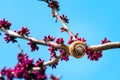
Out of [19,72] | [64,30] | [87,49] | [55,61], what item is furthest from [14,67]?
[64,30]

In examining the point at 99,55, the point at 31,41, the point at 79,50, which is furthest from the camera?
the point at 99,55

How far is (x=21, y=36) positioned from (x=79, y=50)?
2196 millimetres

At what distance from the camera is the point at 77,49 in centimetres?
1298

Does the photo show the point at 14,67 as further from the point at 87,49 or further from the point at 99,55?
the point at 99,55

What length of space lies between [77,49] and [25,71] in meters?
2.15

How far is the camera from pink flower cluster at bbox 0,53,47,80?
36.8 ft

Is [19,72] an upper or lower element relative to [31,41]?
lower

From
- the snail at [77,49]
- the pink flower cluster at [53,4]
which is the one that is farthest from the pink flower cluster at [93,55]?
the pink flower cluster at [53,4]

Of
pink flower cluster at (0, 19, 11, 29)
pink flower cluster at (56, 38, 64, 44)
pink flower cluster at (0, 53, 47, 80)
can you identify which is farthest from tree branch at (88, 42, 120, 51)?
pink flower cluster at (0, 19, 11, 29)

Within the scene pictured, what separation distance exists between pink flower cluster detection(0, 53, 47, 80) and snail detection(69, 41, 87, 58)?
3.62 feet

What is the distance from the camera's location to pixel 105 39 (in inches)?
595

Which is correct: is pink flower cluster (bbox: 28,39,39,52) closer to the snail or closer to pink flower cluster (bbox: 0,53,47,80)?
pink flower cluster (bbox: 0,53,47,80)

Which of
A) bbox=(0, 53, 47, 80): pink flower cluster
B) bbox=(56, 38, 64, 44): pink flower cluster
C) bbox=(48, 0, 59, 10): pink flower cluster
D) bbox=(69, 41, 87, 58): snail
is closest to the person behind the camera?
bbox=(0, 53, 47, 80): pink flower cluster

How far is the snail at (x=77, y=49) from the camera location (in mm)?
12906
